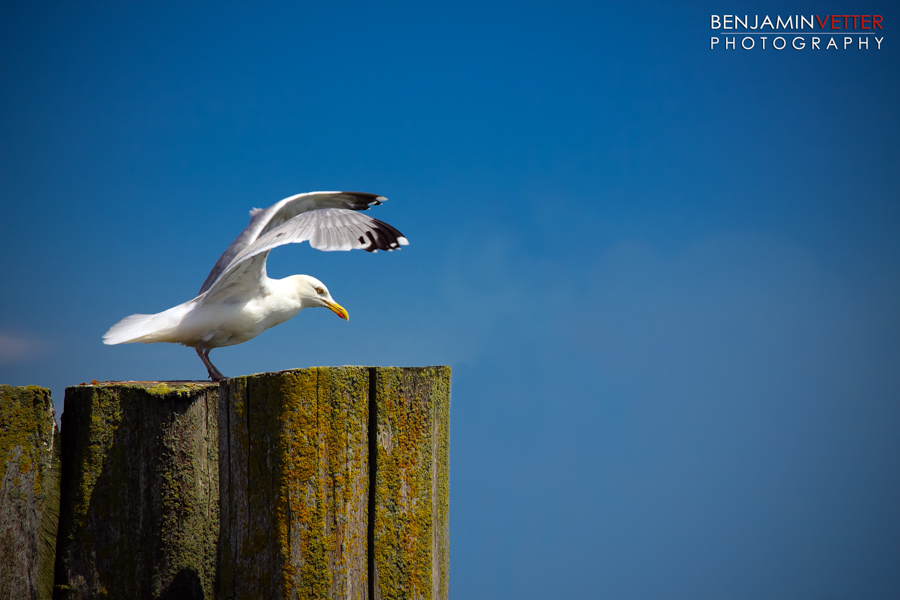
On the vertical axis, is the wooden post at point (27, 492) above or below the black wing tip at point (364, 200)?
below

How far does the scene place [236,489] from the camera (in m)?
2.82

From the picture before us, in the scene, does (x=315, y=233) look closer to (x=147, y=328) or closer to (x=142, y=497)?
(x=147, y=328)

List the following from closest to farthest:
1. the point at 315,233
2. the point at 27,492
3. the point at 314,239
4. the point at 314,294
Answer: the point at 27,492
the point at 314,239
the point at 315,233
the point at 314,294

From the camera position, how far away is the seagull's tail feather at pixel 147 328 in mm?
5664

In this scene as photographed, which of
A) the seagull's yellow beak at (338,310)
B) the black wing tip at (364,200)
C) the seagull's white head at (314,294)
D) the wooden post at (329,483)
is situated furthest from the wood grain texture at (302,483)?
the black wing tip at (364,200)

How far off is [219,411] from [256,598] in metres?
0.77

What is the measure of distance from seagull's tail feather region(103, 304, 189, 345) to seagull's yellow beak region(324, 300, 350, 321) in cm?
167

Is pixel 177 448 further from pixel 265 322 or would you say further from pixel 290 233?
pixel 265 322

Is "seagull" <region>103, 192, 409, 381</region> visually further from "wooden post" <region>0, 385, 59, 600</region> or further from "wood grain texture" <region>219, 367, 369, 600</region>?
"wood grain texture" <region>219, 367, 369, 600</region>

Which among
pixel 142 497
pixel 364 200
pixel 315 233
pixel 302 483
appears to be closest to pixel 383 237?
pixel 315 233

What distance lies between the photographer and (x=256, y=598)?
273cm

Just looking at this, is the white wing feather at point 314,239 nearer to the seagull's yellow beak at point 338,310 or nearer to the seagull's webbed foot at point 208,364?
the seagull's webbed foot at point 208,364

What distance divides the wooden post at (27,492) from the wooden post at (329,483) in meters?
0.93

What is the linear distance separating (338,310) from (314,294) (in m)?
0.35
